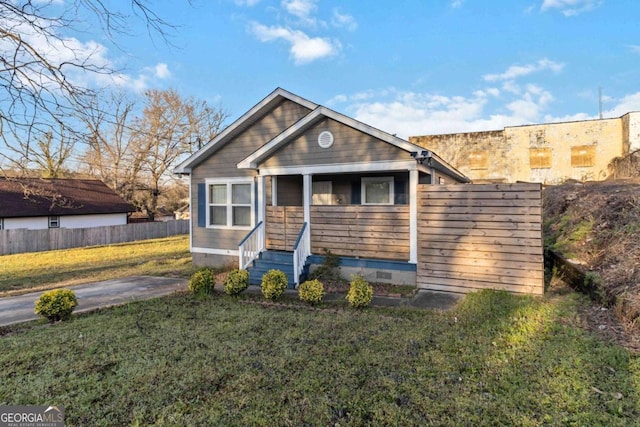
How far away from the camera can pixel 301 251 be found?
8.38m

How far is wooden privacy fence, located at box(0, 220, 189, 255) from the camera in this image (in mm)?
18453

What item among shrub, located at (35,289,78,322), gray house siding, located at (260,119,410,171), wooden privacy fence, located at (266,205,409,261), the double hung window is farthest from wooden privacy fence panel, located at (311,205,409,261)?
shrub, located at (35,289,78,322)

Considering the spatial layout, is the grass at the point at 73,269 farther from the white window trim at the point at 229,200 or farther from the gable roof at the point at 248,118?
the gable roof at the point at 248,118

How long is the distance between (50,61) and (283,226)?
229 inches

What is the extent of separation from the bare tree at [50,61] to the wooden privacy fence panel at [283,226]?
518 cm

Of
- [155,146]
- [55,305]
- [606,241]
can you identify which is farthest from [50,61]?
[155,146]

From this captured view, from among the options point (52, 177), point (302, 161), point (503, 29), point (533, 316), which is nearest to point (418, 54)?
point (503, 29)

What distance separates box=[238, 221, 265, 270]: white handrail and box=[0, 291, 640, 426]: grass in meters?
3.03

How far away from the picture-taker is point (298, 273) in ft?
26.4

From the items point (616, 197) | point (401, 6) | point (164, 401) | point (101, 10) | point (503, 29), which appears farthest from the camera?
point (503, 29)

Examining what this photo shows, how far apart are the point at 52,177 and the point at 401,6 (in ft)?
89.3

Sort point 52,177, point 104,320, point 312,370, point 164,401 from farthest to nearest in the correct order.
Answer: point 52,177 < point 104,320 < point 312,370 < point 164,401

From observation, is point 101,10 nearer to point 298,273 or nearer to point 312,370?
point 312,370

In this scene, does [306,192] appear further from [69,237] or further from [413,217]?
[69,237]
